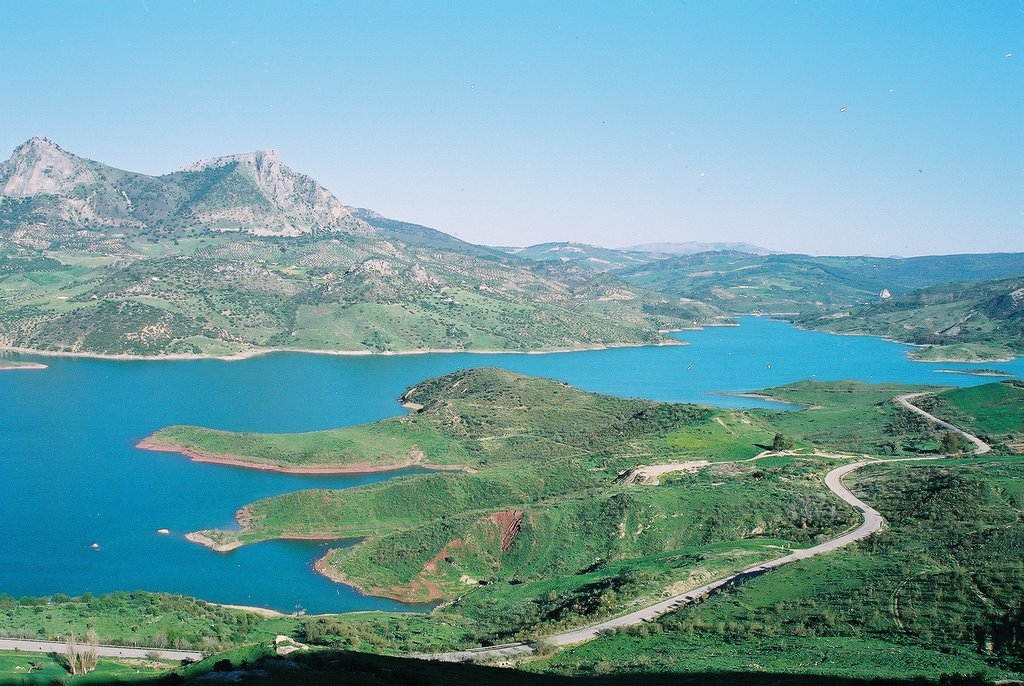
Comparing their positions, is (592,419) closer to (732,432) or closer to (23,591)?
(732,432)

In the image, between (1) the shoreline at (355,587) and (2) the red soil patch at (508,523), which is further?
(2) the red soil patch at (508,523)

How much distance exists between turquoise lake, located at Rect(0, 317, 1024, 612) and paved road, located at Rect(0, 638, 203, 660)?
18541 mm

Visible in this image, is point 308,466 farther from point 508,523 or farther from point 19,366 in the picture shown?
point 19,366

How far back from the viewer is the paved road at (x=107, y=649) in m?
44.5

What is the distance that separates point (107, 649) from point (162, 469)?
6218cm

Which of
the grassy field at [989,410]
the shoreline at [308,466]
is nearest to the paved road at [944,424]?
the grassy field at [989,410]

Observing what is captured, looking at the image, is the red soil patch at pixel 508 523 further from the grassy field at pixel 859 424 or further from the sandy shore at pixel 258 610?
the grassy field at pixel 859 424

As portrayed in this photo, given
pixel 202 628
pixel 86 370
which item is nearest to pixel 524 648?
pixel 202 628

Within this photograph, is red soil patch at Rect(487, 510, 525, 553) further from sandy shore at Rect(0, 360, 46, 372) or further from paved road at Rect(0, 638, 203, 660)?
sandy shore at Rect(0, 360, 46, 372)

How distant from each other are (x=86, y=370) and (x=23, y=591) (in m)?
125

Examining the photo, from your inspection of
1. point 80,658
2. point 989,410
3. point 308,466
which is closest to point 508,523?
point 308,466

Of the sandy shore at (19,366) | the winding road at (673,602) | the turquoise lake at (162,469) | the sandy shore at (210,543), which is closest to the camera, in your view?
the winding road at (673,602)

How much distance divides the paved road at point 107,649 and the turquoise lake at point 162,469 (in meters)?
18.5

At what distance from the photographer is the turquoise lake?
69.8 m
